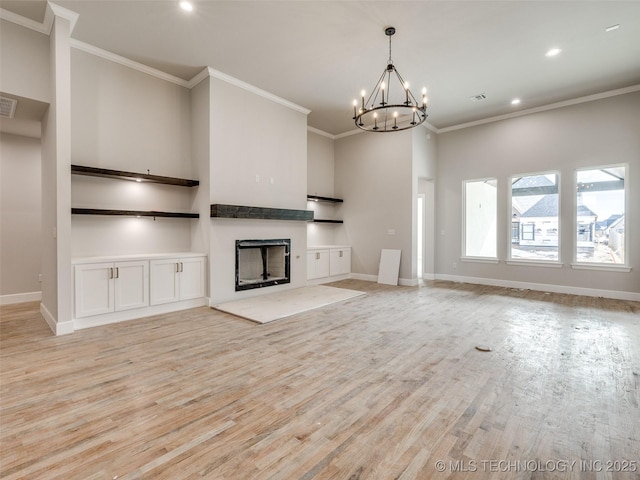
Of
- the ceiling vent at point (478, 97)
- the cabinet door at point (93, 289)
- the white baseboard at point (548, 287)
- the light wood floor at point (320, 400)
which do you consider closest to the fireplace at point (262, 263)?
the light wood floor at point (320, 400)

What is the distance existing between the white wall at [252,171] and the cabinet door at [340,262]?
1063 mm

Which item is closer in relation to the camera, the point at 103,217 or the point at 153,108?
the point at 103,217

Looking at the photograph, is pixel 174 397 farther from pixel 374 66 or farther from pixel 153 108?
pixel 374 66

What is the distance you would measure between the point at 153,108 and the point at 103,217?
6.32ft

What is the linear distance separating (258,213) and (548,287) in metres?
5.97

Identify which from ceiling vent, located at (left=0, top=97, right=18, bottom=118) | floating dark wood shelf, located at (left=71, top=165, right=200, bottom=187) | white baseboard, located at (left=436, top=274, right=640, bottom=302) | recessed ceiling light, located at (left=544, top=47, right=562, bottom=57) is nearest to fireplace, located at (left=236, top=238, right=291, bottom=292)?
floating dark wood shelf, located at (left=71, top=165, right=200, bottom=187)

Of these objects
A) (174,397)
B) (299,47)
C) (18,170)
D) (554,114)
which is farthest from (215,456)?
(554,114)

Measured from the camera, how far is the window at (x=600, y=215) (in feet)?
18.6

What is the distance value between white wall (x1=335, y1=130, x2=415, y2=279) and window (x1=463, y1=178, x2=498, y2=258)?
155cm

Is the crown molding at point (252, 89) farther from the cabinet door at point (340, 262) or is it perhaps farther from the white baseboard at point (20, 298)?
the white baseboard at point (20, 298)

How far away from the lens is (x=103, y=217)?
4.59 metres

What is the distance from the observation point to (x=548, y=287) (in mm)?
6332

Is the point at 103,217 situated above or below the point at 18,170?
below

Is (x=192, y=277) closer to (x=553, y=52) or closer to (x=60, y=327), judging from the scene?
(x=60, y=327)
